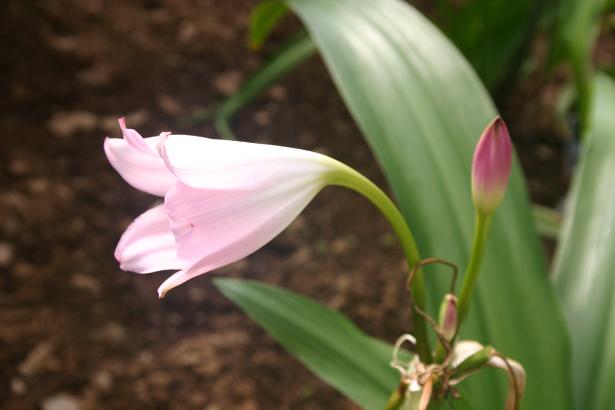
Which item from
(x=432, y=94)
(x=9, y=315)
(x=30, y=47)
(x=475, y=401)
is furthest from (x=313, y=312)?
(x=30, y=47)

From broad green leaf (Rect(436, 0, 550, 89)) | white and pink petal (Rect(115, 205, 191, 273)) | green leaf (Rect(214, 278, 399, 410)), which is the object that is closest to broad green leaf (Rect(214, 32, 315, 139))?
broad green leaf (Rect(436, 0, 550, 89))

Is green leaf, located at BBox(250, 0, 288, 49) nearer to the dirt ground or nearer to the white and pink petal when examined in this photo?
the dirt ground

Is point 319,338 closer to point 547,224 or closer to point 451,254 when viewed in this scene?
point 451,254

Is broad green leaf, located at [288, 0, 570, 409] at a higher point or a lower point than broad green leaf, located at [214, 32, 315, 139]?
lower

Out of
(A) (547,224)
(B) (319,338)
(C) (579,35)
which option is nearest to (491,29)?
(C) (579,35)

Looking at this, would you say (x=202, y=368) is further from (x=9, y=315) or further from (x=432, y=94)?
(x=432, y=94)

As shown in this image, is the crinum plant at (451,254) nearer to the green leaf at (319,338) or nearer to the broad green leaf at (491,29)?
the green leaf at (319,338)
